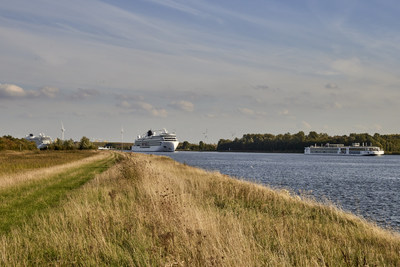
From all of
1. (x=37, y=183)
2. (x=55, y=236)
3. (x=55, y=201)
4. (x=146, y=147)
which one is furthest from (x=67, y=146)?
(x=55, y=236)

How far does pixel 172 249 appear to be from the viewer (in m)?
6.59

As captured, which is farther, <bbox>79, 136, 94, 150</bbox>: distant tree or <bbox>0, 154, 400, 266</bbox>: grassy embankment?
<bbox>79, 136, 94, 150</bbox>: distant tree

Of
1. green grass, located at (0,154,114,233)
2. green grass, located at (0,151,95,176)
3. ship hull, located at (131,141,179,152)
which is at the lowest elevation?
green grass, located at (0,154,114,233)

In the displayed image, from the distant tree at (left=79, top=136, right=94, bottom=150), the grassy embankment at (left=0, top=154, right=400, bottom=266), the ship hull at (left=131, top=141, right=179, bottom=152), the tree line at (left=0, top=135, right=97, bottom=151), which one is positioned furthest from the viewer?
the ship hull at (left=131, top=141, right=179, bottom=152)

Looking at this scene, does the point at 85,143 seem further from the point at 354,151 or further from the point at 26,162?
the point at 354,151

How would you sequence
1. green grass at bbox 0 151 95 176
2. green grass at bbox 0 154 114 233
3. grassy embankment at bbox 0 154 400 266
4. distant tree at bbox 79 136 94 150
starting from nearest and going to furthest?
grassy embankment at bbox 0 154 400 266
green grass at bbox 0 154 114 233
green grass at bbox 0 151 95 176
distant tree at bbox 79 136 94 150

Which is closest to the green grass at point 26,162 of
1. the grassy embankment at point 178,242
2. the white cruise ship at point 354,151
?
the grassy embankment at point 178,242

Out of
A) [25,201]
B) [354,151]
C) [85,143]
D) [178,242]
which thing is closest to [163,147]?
[85,143]

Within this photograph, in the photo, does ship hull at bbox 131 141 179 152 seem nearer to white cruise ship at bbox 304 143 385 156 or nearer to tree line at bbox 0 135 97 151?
tree line at bbox 0 135 97 151

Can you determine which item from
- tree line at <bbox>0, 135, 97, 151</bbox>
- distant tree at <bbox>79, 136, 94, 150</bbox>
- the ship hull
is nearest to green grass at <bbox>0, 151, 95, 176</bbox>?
tree line at <bbox>0, 135, 97, 151</bbox>

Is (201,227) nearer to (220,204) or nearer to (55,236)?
(55,236)

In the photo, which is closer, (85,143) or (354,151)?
(85,143)

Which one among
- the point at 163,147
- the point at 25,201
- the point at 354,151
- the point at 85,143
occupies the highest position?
the point at 85,143

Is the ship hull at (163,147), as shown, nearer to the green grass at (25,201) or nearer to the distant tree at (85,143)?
the distant tree at (85,143)
